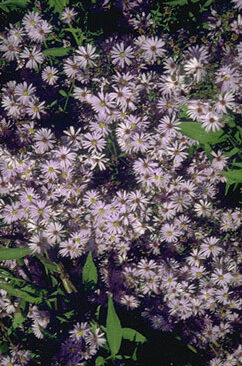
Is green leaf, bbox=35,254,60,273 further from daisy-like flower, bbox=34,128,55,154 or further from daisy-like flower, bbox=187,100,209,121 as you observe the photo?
daisy-like flower, bbox=187,100,209,121

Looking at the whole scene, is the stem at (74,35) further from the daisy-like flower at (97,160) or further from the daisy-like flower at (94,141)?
the daisy-like flower at (97,160)

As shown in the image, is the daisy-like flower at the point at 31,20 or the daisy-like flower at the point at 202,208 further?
the daisy-like flower at the point at 202,208

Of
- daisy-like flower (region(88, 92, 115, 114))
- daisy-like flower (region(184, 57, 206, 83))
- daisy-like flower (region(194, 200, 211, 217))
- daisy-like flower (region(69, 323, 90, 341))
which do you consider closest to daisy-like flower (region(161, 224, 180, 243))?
daisy-like flower (region(194, 200, 211, 217))

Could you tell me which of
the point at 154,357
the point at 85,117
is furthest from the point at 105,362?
the point at 85,117

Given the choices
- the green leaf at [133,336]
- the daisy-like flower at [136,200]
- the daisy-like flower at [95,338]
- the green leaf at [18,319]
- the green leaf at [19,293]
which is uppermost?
the daisy-like flower at [136,200]

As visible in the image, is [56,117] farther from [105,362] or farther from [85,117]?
[105,362]

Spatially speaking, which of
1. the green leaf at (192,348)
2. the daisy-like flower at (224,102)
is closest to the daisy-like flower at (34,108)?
the daisy-like flower at (224,102)

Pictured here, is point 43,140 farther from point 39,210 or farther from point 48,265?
point 48,265
